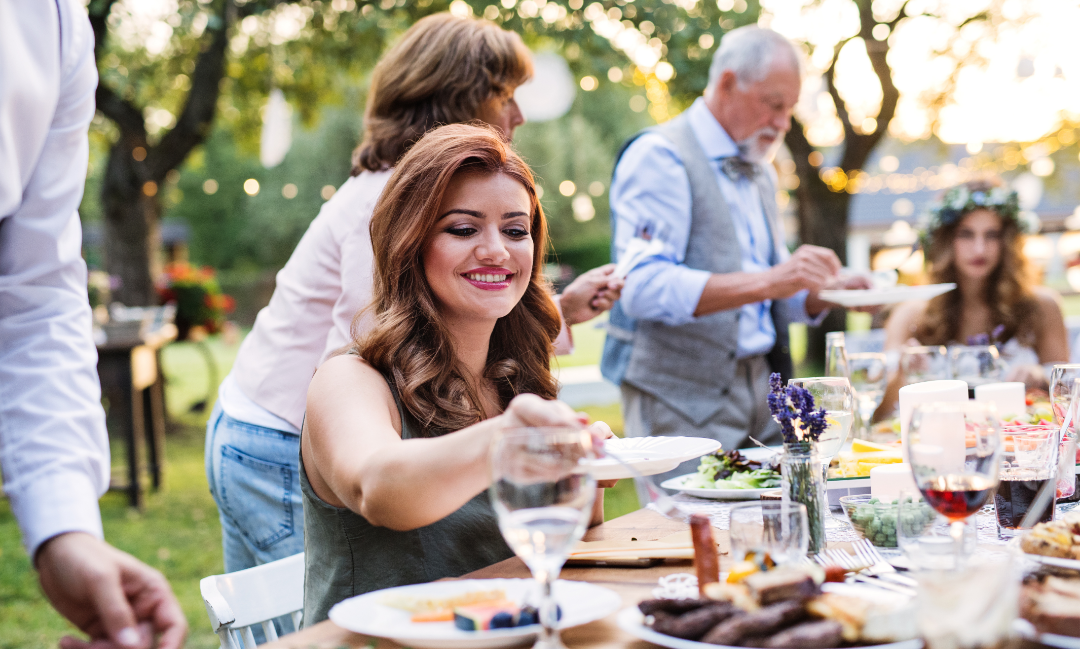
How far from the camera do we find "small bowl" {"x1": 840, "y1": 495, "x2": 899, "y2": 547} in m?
1.46

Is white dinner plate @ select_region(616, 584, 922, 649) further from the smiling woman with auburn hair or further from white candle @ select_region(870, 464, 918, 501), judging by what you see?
white candle @ select_region(870, 464, 918, 501)

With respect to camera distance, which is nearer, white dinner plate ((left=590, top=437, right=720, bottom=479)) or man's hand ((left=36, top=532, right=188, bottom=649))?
man's hand ((left=36, top=532, right=188, bottom=649))

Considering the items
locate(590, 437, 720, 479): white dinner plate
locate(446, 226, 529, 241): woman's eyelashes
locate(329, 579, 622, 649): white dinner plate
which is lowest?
locate(329, 579, 622, 649): white dinner plate

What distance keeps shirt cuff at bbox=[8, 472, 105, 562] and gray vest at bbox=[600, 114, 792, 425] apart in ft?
8.02

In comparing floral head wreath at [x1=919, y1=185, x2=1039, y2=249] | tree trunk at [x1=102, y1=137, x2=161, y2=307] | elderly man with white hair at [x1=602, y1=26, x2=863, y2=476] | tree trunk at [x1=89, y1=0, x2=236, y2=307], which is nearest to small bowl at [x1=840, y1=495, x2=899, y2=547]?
elderly man with white hair at [x1=602, y1=26, x2=863, y2=476]

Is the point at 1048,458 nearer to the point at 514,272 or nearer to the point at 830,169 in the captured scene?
the point at 514,272

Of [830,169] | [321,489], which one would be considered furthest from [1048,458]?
[830,169]

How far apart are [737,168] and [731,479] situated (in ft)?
5.82

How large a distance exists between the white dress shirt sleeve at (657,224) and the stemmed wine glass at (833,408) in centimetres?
136

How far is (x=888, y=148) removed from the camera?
1681cm

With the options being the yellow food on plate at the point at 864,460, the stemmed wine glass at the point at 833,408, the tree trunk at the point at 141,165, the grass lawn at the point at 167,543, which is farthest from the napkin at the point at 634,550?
the tree trunk at the point at 141,165

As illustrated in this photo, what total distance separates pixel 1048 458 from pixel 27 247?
155 cm

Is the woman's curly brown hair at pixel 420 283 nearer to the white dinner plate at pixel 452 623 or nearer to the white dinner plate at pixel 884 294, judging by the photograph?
the white dinner plate at pixel 452 623

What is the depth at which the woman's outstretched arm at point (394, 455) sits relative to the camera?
122cm
